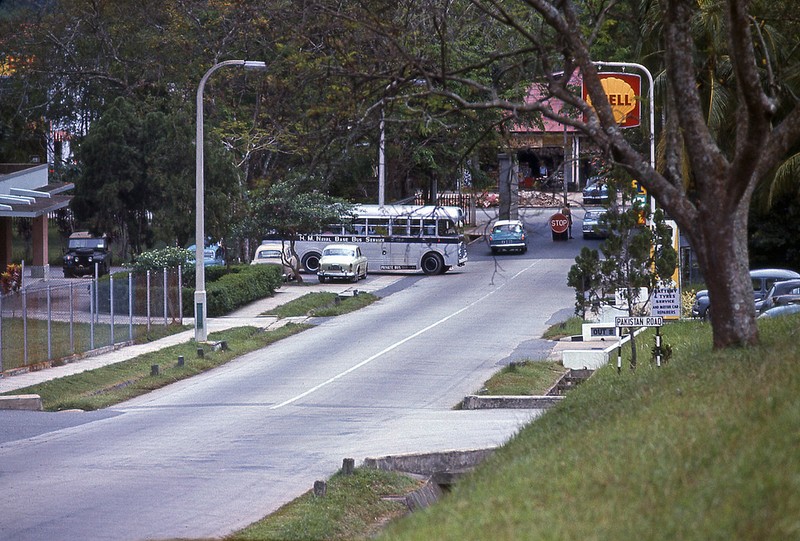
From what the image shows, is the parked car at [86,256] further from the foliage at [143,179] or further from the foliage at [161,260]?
the foliage at [161,260]

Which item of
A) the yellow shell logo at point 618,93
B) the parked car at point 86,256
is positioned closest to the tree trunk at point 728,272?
the yellow shell logo at point 618,93

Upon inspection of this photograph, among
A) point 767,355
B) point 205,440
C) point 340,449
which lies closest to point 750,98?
point 767,355

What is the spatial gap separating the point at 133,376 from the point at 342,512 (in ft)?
47.5

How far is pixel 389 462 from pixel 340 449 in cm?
186

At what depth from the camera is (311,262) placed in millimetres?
50344

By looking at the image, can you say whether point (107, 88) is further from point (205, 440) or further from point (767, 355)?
point (767, 355)

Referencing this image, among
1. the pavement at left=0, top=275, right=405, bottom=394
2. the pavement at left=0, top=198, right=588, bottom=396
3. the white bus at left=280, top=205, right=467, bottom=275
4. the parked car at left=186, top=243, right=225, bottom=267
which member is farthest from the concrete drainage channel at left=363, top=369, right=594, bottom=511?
the white bus at left=280, top=205, right=467, bottom=275

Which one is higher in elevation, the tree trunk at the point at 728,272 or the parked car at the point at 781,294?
the tree trunk at the point at 728,272

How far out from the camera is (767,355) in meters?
10.0

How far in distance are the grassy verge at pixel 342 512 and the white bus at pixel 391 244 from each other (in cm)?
3470

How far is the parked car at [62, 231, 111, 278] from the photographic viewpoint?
4959cm

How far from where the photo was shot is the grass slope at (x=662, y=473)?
19.0 ft

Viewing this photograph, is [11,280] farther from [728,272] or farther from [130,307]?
[728,272]

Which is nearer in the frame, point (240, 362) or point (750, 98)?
point (750, 98)
